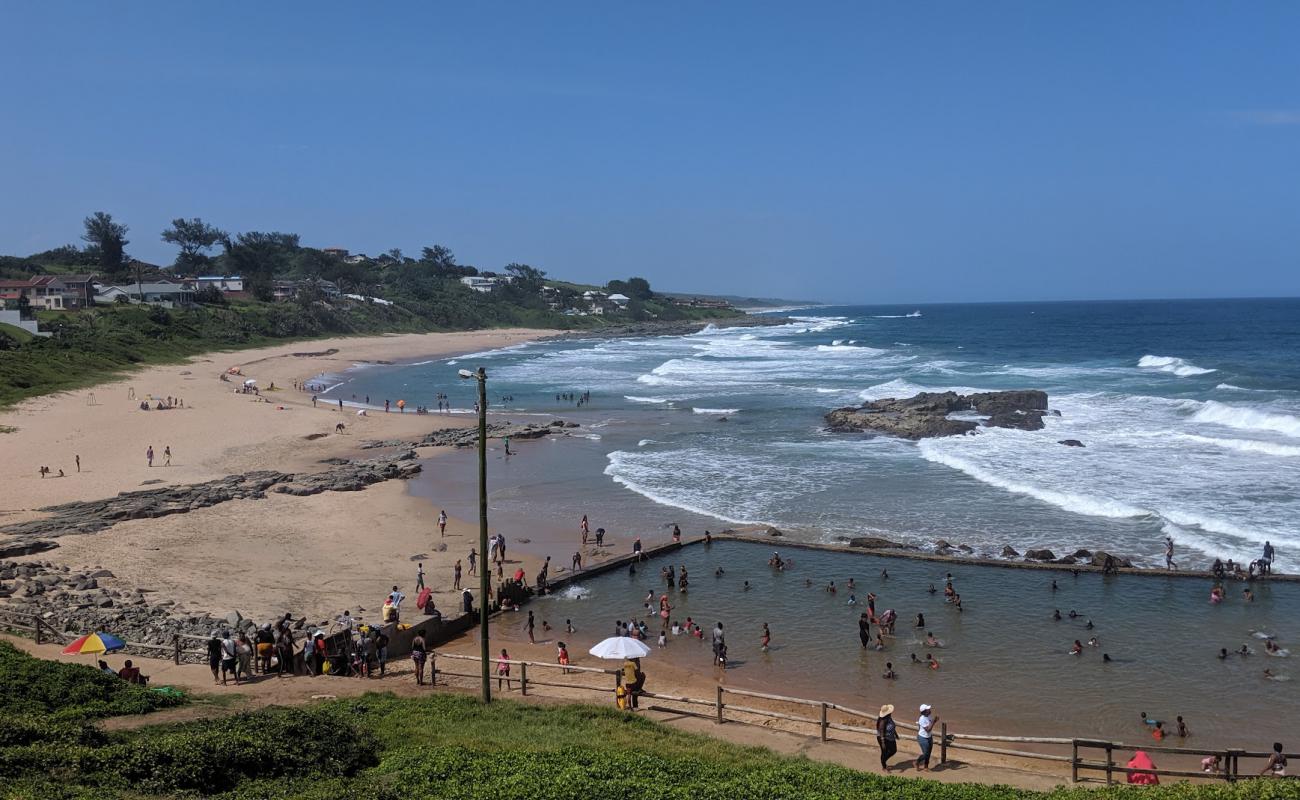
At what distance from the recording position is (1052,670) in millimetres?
18047

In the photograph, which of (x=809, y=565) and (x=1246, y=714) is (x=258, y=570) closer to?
(x=809, y=565)

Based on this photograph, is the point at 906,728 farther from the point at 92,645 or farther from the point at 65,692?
the point at 92,645

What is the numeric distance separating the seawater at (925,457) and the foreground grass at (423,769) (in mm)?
16287

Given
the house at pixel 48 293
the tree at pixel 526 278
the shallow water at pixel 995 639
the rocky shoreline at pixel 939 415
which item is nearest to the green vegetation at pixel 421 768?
the shallow water at pixel 995 639

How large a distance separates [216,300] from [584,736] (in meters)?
103

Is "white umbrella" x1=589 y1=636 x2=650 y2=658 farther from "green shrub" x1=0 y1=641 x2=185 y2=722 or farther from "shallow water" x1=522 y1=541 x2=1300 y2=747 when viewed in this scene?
"green shrub" x1=0 y1=641 x2=185 y2=722

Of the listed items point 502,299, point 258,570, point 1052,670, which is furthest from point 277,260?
point 1052,670

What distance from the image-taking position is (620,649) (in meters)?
16.4

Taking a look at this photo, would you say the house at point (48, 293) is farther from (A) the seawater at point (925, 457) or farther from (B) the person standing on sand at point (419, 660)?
(B) the person standing on sand at point (419, 660)

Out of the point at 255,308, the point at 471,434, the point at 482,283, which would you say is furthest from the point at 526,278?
the point at 471,434

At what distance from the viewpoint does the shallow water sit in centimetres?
1630

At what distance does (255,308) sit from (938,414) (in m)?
82.3

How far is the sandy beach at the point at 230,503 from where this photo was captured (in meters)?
22.7

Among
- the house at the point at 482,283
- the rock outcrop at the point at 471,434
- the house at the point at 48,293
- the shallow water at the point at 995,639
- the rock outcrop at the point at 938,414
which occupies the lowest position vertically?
the shallow water at the point at 995,639
